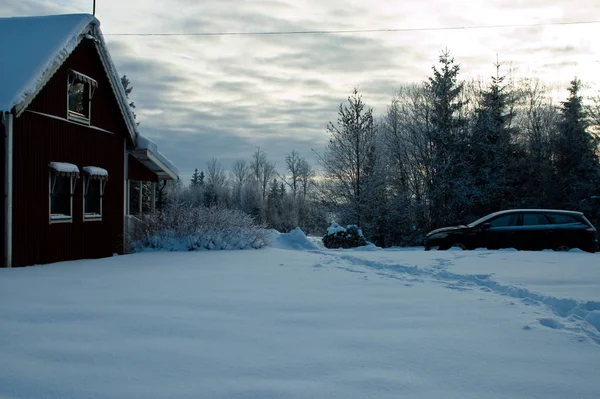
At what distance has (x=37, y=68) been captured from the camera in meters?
11.6

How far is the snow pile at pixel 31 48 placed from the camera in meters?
11.2

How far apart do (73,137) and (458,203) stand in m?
21.3

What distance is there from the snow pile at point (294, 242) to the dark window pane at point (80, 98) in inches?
300

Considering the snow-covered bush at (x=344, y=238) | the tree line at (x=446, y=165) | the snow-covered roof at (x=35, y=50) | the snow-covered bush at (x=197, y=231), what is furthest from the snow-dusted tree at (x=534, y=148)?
the snow-covered roof at (x=35, y=50)

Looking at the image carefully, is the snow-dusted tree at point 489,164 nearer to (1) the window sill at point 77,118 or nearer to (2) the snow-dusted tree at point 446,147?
(2) the snow-dusted tree at point 446,147

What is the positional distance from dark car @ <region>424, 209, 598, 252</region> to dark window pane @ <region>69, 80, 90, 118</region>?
11282 mm

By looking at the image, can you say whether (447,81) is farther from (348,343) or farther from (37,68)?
(348,343)

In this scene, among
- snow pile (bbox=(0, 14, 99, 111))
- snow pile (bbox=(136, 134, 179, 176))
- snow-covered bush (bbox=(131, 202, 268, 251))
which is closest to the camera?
snow pile (bbox=(0, 14, 99, 111))

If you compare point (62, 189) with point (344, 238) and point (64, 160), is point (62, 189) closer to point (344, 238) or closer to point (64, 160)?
point (64, 160)

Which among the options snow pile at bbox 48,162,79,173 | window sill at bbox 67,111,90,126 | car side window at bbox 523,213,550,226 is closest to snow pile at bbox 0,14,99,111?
window sill at bbox 67,111,90,126

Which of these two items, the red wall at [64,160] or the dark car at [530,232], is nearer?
the red wall at [64,160]

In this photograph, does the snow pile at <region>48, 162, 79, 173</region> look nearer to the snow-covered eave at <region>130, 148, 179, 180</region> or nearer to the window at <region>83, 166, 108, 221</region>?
the window at <region>83, 166, 108, 221</region>

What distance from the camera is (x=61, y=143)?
43.3ft

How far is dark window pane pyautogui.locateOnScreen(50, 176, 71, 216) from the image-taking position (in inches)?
517
